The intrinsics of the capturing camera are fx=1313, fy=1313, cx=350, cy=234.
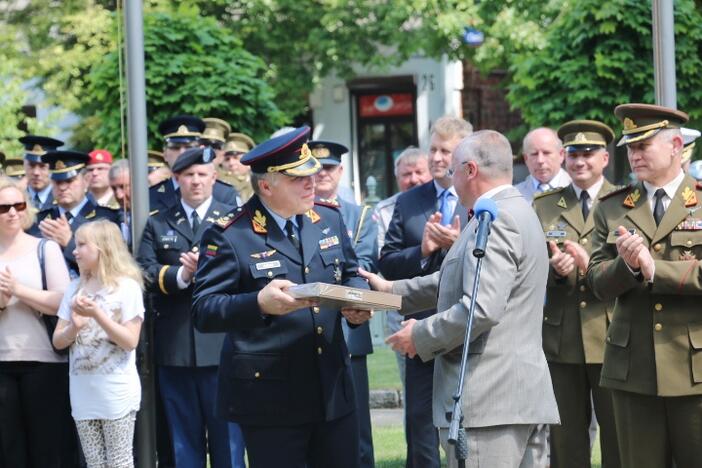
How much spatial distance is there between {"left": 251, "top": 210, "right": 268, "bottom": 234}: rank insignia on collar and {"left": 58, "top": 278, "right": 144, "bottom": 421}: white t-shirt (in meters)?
2.27

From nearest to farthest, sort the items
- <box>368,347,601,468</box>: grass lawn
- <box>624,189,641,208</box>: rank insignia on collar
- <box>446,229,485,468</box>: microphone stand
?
<box>446,229,485,468</box>: microphone stand → <box>624,189,641,208</box>: rank insignia on collar → <box>368,347,601,468</box>: grass lawn

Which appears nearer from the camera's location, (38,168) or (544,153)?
(544,153)

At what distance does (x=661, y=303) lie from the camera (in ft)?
22.8

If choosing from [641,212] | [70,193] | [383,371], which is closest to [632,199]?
[641,212]

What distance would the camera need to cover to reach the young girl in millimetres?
8266

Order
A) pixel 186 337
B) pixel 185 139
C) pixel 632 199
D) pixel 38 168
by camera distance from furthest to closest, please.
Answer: pixel 38 168, pixel 185 139, pixel 186 337, pixel 632 199

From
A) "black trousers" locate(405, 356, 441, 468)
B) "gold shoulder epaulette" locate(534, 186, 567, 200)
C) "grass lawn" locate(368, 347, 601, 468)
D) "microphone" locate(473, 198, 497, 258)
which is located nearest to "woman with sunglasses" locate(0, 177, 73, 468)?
"black trousers" locate(405, 356, 441, 468)

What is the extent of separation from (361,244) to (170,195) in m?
1.37

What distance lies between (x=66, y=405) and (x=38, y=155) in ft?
10.1

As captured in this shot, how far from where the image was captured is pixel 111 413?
8250 millimetres

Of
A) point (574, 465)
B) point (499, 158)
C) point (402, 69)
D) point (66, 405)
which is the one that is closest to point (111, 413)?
point (66, 405)

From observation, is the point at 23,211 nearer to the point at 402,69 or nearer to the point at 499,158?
the point at 499,158

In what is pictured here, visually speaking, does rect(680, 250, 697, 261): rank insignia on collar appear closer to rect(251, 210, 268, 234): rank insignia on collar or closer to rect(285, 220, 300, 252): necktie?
rect(285, 220, 300, 252): necktie

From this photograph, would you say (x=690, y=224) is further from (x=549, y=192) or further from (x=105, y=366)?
(x=105, y=366)
